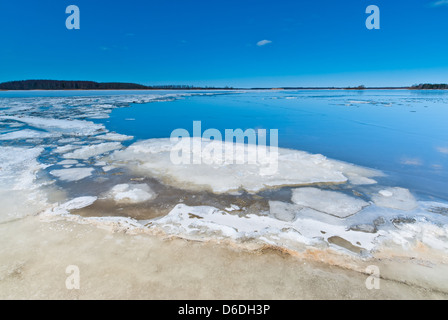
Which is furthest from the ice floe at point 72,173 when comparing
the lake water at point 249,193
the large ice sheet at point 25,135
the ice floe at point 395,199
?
the ice floe at point 395,199

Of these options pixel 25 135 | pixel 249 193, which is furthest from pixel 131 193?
pixel 25 135

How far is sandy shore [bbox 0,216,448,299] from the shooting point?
6.56 feet

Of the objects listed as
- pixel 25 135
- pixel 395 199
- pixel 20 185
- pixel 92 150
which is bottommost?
pixel 395 199

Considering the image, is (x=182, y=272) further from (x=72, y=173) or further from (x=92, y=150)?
(x=92, y=150)

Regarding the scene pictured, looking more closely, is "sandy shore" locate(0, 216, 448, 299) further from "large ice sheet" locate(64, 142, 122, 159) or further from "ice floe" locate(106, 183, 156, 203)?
"large ice sheet" locate(64, 142, 122, 159)

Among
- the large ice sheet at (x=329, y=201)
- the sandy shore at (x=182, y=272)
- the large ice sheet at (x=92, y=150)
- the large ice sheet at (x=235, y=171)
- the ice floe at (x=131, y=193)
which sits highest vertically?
the large ice sheet at (x=92, y=150)

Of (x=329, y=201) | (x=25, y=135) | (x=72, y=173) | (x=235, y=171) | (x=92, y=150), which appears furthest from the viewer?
(x=25, y=135)

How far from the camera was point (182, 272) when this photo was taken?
221cm

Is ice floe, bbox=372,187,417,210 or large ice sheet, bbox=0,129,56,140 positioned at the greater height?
large ice sheet, bbox=0,129,56,140

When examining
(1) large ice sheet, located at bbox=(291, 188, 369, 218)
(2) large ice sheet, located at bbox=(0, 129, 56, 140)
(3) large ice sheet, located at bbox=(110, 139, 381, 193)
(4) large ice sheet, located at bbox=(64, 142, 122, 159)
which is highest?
(2) large ice sheet, located at bbox=(0, 129, 56, 140)

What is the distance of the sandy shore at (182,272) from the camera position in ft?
6.56

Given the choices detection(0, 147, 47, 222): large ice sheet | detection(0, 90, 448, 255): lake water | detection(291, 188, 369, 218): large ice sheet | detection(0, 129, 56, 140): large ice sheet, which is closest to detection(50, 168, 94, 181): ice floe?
detection(0, 90, 448, 255): lake water

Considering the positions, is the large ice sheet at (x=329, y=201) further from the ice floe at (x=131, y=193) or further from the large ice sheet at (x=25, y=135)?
the large ice sheet at (x=25, y=135)
